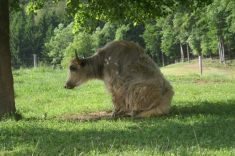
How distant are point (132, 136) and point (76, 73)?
4828mm

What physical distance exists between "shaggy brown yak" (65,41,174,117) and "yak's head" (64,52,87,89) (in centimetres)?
41

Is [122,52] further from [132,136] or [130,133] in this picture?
[132,136]

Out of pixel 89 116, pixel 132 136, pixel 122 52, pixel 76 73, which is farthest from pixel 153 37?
pixel 132 136

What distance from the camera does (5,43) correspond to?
505 inches

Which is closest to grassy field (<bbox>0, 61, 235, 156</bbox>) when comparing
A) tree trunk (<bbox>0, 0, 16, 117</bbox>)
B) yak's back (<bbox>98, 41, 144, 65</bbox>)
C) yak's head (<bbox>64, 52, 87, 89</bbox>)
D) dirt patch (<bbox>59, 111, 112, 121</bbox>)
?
dirt patch (<bbox>59, 111, 112, 121</bbox>)

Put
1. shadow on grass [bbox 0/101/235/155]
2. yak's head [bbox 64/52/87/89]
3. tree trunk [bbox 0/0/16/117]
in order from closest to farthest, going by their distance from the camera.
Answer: shadow on grass [bbox 0/101/235/155]
tree trunk [bbox 0/0/16/117]
yak's head [bbox 64/52/87/89]

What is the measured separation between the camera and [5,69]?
504 inches

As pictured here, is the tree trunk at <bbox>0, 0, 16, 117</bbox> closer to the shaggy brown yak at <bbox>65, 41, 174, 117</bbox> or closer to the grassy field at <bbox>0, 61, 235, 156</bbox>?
the grassy field at <bbox>0, 61, 235, 156</bbox>

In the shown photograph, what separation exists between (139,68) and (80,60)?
5.95 ft

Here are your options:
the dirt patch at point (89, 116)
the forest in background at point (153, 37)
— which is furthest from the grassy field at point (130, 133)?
the forest in background at point (153, 37)

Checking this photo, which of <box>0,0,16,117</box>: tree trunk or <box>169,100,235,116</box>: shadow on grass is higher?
<box>0,0,16,117</box>: tree trunk

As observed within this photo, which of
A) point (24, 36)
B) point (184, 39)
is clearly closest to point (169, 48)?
point (184, 39)

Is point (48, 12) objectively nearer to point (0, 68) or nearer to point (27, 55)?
point (27, 55)

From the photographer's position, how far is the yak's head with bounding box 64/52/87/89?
44.3 feet
